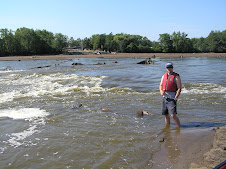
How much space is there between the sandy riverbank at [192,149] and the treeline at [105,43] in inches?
4076

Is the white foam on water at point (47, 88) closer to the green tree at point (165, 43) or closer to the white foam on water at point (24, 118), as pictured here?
the white foam on water at point (24, 118)

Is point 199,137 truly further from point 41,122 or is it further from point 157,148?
point 41,122

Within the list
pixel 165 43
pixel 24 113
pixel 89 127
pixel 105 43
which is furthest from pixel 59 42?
pixel 89 127

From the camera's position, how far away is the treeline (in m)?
101

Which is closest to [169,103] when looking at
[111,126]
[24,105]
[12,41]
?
[111,126]

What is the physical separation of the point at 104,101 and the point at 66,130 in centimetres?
419

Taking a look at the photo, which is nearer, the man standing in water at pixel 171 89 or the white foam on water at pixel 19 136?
the white foam on water at pixel 19 136

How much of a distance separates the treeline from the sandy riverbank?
4076 inches

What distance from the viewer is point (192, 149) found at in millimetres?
4980

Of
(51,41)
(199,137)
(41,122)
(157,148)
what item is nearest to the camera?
(157,148)

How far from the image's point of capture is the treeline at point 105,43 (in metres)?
101

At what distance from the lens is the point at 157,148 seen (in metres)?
5.17

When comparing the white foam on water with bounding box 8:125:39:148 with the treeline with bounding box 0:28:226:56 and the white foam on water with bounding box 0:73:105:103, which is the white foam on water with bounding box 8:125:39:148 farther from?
the treeline with bounding box 0:28:226:56

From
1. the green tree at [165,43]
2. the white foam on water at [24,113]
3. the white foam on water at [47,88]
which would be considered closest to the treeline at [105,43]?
the green tree at [165,43]
